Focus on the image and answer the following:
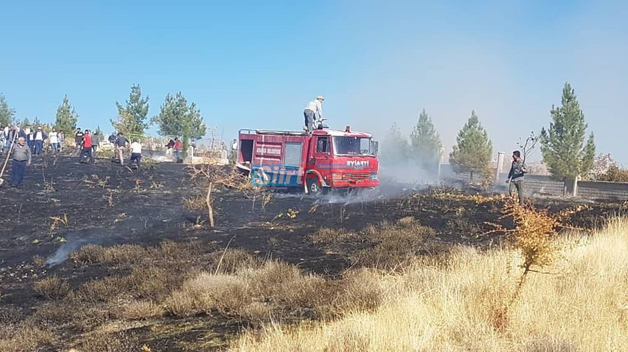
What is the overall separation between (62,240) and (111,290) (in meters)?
4.67

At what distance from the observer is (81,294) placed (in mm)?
7875

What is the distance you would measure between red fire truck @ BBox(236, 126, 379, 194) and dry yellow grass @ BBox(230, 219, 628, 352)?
12.7 meters

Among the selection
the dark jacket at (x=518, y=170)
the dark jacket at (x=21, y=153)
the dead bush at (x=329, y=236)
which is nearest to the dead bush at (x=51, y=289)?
the dead bush at (x=329, y=236)

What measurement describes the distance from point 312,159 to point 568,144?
13.8 m

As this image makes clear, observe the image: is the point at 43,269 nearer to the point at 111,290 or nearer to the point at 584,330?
the point at 111,290

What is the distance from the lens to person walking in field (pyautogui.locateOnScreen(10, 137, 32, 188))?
60.8 feet

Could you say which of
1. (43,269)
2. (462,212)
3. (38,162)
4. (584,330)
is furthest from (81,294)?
(38,162)

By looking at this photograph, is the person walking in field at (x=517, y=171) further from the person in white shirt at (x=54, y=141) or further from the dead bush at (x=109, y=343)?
the person in white shirt at (x=54, y=141)

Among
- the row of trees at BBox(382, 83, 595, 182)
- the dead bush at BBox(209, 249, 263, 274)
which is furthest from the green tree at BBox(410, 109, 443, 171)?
the dead bush at BBox(209, 249, 263, 274)

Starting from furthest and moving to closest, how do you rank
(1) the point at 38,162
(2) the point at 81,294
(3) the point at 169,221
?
1. (1) the point at 38,162
2. (3) the point at 169,221
3. (2) the point at 81,294

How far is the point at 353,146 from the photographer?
20.0 meters

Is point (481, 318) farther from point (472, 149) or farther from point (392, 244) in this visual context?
point (472, 149)

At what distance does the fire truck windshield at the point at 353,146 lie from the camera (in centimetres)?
1978

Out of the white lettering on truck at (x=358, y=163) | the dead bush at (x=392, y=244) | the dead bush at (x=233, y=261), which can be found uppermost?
the white lettering on truck at (x=358, y=163)
